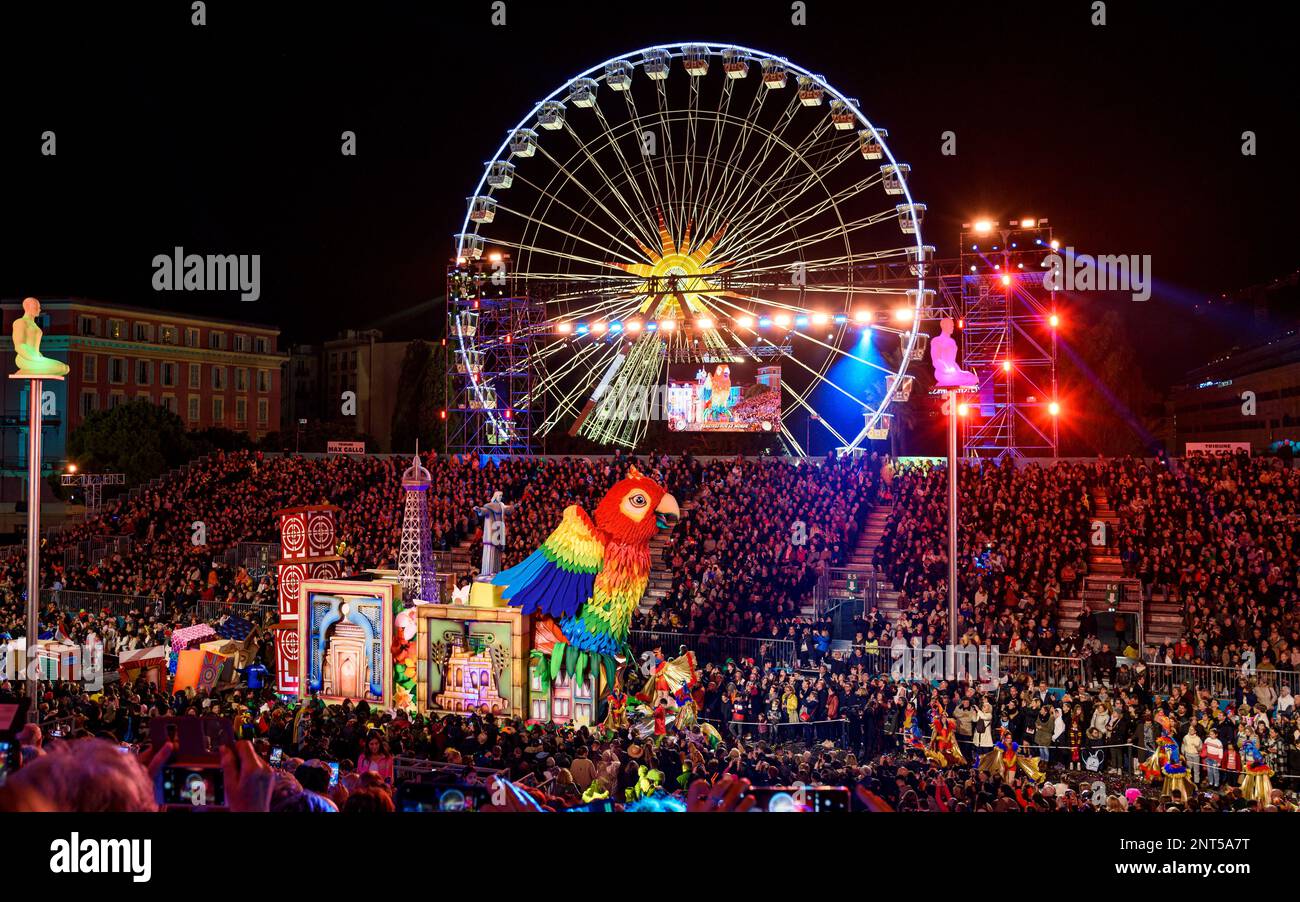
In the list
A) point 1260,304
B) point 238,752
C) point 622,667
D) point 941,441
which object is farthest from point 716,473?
point 1260,304

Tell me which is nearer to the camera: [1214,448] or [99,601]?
[1214,448]

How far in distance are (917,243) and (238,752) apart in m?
26.5

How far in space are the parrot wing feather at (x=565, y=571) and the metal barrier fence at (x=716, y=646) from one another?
205 centimetres

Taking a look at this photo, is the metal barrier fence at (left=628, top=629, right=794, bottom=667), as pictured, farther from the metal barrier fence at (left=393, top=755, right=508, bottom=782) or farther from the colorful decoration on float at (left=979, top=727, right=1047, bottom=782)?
the metal barrier fence at (left=393, top=755, right=508, bottom=782)

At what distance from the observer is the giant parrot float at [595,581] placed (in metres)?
17.4

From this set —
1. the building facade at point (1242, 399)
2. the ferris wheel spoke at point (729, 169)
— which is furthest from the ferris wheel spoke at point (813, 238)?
the building facade at point (1242, 399)

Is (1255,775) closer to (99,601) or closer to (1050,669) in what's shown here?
(1050,669)

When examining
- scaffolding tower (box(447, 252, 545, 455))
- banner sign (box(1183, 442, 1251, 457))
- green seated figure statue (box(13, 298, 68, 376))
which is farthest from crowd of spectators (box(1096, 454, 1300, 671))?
scaffolding tower (box(447, 252, 545, 455))

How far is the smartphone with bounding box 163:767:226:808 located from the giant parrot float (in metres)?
11.9

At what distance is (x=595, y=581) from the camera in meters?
17.6

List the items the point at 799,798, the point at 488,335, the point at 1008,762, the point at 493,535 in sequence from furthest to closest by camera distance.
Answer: the point at 488,335
the point at 493,535
the point at 1008,762
the point at 799,798

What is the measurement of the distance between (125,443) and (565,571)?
39.2m

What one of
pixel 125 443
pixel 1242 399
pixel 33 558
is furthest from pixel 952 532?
pixel 125 443
